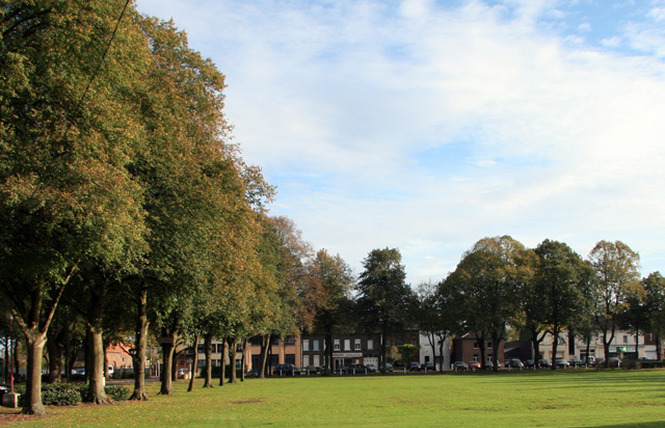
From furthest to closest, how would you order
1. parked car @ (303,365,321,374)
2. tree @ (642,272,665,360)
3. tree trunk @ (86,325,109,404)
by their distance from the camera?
1. parked car @ (303,365,321,374)
2. tree @ (642,272,665,360)
3. tree trunk @ (86,325,109,404)

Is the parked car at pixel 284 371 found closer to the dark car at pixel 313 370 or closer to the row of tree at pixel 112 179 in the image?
the dark car at pixel 313 370

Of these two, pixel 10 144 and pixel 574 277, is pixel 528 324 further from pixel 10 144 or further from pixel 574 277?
pixel 10 144

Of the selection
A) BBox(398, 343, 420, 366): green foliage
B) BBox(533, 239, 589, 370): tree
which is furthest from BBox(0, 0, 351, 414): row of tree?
BBox(398, 343, 420, 366): green foliage

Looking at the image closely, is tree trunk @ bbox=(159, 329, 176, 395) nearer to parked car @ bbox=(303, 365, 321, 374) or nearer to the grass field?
the grass field

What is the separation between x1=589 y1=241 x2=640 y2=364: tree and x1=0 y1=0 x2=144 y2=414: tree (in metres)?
76.0

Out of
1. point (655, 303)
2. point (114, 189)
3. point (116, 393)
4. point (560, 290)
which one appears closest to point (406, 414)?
point (114, 189)

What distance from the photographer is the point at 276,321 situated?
212 feet

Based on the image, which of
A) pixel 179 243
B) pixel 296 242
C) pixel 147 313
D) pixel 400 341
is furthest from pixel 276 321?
pixel 400 341

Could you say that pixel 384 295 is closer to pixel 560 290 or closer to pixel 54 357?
pixel 560 290

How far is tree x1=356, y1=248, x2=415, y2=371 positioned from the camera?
9406 cm

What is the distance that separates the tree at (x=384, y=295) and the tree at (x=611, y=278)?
88.6 feet

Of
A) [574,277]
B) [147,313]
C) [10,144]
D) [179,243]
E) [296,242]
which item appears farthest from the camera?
[574,277]

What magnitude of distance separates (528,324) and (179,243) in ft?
223

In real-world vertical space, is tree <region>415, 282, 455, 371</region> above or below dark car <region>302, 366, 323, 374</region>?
above
